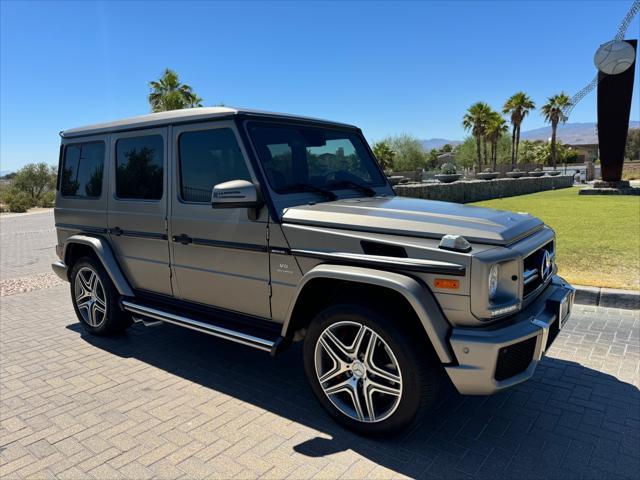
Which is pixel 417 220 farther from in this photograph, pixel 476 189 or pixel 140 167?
pixel 476 189

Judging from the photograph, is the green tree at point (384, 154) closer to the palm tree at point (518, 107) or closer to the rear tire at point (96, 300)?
the palm tree at point (518, 107)

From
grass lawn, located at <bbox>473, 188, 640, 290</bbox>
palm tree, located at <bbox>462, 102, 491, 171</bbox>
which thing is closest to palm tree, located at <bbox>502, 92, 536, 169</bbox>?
palm tree, located at <bbox>462, 102, 491, 171</bbox>

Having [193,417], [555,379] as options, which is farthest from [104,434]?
[555,379]

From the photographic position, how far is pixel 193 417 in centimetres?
348

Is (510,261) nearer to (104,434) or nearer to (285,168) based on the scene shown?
(285,168)

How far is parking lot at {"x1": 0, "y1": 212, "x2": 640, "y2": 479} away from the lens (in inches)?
113

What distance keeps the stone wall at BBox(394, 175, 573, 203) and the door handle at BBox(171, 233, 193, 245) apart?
11681 millimetres

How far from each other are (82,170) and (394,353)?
13.5ft

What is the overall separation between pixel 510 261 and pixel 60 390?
3.71 meters

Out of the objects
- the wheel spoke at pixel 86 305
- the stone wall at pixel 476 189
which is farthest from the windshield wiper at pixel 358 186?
the stone wall at pixel 476 189

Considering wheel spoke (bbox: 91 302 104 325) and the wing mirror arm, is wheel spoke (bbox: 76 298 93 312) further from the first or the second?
the wing mirror arm

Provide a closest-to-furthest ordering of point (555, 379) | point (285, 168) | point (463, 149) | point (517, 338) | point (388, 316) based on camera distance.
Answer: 1. point (517, 338)
2. point (388, 316)
3. point (285, 168)
4. point (555, 379)
5. point (463, 149)

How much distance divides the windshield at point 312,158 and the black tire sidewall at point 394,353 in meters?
1.08

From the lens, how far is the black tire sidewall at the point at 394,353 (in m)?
2.83
